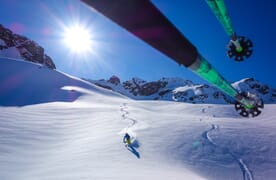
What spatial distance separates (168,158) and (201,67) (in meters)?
9.97

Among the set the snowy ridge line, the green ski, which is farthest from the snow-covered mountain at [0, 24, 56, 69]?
the green ski

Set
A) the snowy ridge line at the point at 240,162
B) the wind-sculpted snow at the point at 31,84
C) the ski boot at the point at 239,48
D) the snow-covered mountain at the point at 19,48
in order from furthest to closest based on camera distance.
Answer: the snow-covered mountain at the point at 19,48
the wind-sculpted snow at the point at 31,84
the snowy ridge line at the point at 240,162
the ski boot at the point at 239,48

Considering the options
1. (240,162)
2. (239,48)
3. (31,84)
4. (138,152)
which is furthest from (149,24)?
(31,84)

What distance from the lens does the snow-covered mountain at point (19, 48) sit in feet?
255

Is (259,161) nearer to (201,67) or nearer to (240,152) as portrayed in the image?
(240,152)

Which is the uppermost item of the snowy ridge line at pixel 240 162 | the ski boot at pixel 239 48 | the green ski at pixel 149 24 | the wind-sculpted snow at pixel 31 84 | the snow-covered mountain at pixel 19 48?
the snow-covered mountain at pixel 19 48

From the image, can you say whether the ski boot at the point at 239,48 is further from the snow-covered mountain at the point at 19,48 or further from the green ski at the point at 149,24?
the snow-covered mountain at the point at 19,48

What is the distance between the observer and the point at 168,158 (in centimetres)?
1088

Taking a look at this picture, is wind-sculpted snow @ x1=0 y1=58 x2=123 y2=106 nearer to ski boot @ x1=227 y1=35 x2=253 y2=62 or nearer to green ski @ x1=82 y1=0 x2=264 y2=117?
ski boot @ x1=227 y1=35 x2=253 y2=62

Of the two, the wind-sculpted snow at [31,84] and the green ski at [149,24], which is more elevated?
the wind-sculpted snow at [31,84]

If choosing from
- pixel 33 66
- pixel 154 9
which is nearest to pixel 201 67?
pixel 154 9

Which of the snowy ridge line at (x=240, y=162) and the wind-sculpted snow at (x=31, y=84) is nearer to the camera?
the snowy ridge line at (x=240, y=162)

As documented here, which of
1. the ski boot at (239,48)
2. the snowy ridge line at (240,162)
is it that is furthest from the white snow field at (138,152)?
the ski boot at (239,48)

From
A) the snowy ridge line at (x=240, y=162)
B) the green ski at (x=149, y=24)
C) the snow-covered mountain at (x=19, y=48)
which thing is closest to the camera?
the green ski at (x=149, y=24)
